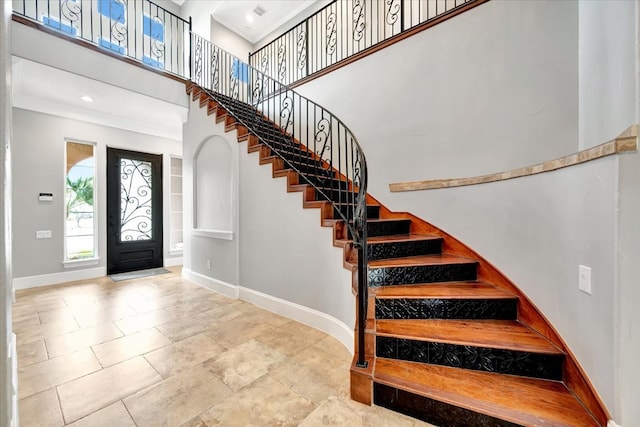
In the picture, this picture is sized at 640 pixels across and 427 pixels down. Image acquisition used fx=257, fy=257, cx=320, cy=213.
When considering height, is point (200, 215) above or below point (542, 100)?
below

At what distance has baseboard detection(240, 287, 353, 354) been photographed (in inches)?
91.7

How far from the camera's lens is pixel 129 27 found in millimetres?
5164

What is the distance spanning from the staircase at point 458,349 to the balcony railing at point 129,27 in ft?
16.2

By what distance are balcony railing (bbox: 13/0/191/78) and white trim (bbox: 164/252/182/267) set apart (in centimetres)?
366

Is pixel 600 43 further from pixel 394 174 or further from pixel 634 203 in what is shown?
pixel 394 174

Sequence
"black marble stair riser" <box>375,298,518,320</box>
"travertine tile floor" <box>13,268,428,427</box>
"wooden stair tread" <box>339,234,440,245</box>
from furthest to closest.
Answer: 1. "wooden stair tread" <box>339,234,440,245</box>
2. "black marble stair riser" <box>375,298,518,320</box>
3. "travertine tile floor" <box>13,268,428,427</box>

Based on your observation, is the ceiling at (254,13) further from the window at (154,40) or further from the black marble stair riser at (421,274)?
the black marble stair riser at (421,274)

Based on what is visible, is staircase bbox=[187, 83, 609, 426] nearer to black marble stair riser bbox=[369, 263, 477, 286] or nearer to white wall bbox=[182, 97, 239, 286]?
black marble stair riser bbox=[369, 263, 477, 286]

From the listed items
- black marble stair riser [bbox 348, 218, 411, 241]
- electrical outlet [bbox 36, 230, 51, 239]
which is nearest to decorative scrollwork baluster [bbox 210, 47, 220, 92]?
electrical outlet [bbox 36, 230, 51, 239]

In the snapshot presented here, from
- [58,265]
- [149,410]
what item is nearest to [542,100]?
[149,410]

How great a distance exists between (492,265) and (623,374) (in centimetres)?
123

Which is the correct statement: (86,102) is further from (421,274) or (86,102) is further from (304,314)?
(421,274)

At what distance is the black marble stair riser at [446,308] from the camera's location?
1.91 meters

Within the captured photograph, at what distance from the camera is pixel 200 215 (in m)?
4.18
